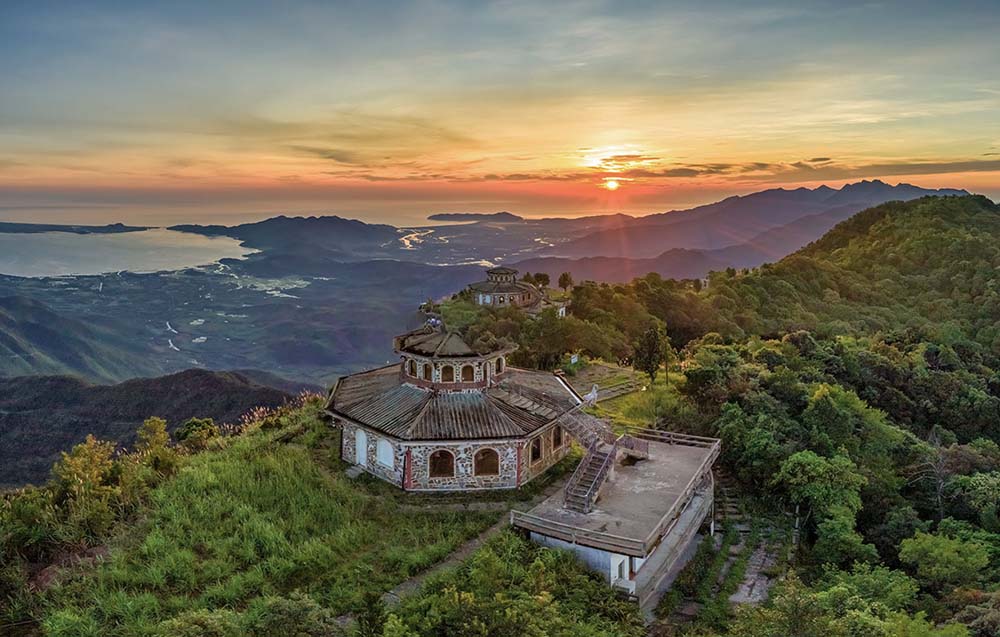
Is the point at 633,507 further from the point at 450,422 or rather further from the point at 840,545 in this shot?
the point at 840,545

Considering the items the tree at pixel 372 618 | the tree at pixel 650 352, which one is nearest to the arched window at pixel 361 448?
the tree at pixel 372 618

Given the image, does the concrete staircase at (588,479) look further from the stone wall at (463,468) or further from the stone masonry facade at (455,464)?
the stone wall at (463,468)

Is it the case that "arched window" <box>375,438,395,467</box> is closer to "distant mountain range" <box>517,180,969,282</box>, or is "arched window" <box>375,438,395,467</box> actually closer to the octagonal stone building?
the octagonal stone building

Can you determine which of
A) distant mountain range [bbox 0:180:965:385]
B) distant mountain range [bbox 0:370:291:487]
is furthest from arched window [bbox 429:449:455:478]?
distant mountain range [bbox 0:180:965:385]

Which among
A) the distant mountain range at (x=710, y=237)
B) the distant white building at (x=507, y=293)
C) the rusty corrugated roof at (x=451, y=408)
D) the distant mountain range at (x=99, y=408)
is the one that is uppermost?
the distant mountain range at (x=710, y=237)

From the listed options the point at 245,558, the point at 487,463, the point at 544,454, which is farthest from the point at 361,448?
the point at 245,558

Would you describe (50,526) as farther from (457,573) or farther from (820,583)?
(820,583)
